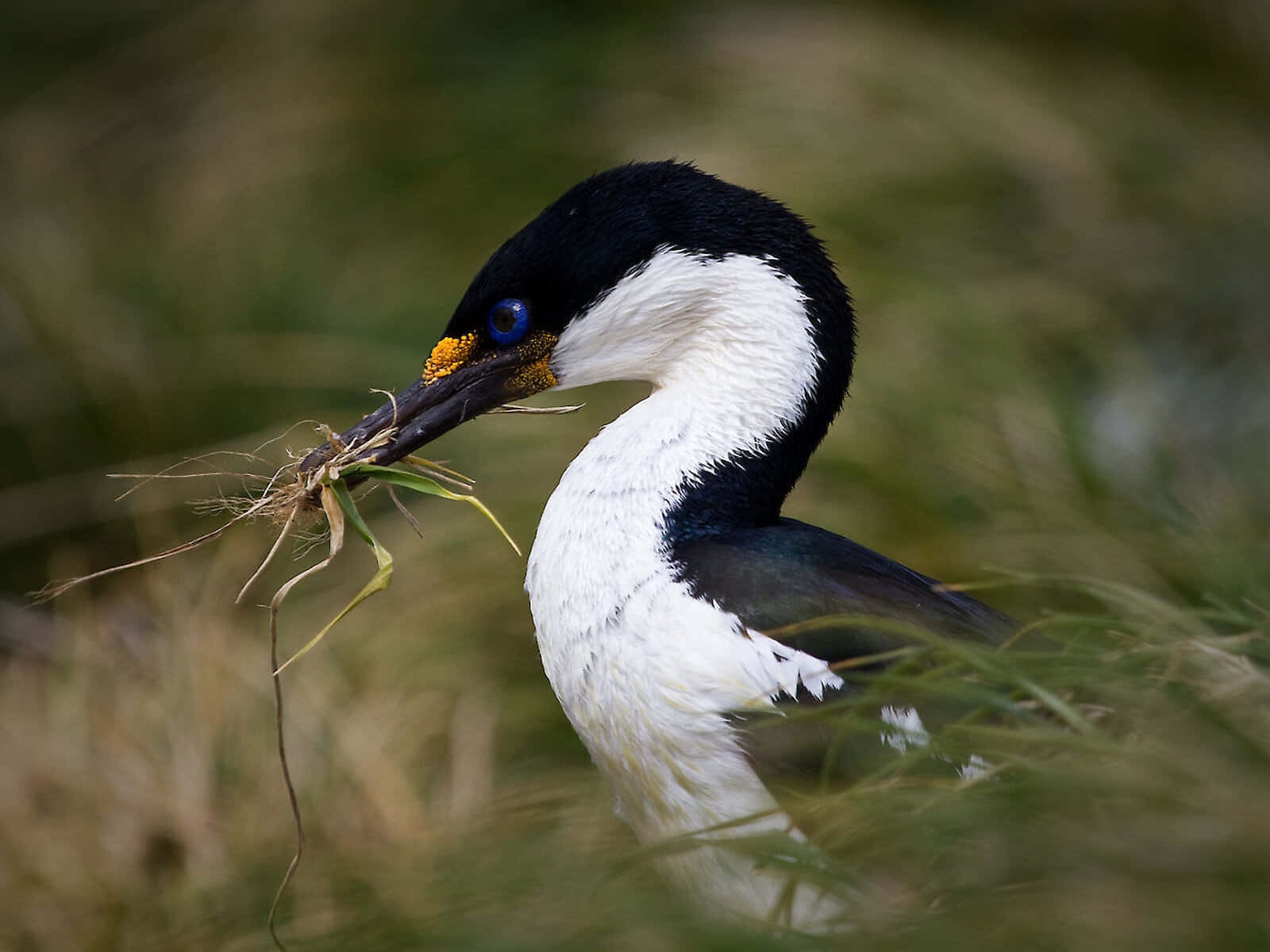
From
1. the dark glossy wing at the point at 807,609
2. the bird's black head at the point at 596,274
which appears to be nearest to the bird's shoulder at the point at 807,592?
the dark glossy wing at the point at 807,609

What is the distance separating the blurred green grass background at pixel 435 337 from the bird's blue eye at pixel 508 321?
754 millimetres

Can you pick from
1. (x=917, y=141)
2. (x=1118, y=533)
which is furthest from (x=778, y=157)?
(x=1118, y=533)

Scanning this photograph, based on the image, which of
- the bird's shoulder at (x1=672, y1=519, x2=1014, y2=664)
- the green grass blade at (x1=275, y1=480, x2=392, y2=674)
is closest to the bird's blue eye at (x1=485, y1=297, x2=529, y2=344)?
the green grass blade at (x1=275, y1=480, x2=392, y2=674)

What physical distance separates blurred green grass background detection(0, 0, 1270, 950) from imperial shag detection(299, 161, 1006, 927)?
0.24 metres

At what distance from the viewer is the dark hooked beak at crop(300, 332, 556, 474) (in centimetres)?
220

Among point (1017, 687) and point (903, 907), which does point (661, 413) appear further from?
point (903, 907)

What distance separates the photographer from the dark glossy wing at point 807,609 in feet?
6.01

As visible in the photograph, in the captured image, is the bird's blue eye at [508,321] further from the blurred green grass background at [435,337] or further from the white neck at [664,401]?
the blurred green grass background at [435,337]

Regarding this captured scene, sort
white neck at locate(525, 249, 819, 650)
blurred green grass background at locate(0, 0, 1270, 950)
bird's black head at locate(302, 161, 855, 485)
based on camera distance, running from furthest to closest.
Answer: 1. blurred green grass background at locate(0, 0, 1270, 950)
2. bird's black head at locate(302, 161, 855, 485)
3. white neck at locate(525, 249, 819, 650)

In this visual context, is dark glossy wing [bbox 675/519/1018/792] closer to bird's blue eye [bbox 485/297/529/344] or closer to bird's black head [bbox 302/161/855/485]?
bird's black head [bbox 302/161/855/485]

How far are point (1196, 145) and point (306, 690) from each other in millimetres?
3580

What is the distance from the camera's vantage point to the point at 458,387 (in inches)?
88.4

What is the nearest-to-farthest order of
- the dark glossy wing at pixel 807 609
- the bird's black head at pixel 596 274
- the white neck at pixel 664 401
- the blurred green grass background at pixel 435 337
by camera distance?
the dark glossy wing at pixel 807 609
the white neck at pixel 664 401
the bird's black head at pixel 596 274
the blurred green grass background at pixel 435 337

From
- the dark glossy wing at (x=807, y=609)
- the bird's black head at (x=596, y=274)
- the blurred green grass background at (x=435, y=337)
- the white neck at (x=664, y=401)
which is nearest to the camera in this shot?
the dark glossy wing at (x=807, y=609)
